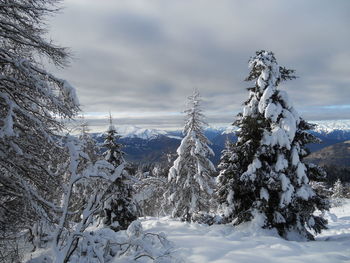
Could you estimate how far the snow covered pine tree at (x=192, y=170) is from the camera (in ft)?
65.9

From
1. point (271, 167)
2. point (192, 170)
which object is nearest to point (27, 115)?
point (271, 167)

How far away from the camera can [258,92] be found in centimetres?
1328

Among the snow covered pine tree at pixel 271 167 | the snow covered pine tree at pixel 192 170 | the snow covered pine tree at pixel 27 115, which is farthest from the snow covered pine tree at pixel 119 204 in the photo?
the snow covered pine tree at pixel 27 115

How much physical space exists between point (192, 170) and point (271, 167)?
29.6 feet

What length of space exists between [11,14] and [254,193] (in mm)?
12046

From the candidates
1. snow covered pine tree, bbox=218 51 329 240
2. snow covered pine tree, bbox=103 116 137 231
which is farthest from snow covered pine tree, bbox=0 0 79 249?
snow covered pine tree, bbox=103 116 137 231

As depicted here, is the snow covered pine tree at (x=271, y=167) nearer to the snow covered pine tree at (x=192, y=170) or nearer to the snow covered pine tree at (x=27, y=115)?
the snow covered pine tree at (x=192, y=170)

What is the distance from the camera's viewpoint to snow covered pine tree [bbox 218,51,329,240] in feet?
39.1

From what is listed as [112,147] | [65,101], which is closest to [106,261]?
[65,101]

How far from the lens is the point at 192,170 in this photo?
68.4 ft

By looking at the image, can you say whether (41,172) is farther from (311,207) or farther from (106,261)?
(311,207)

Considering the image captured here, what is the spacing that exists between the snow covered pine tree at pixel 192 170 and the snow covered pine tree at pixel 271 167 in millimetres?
6484

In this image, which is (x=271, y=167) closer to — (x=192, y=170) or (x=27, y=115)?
(x=192, y=170)

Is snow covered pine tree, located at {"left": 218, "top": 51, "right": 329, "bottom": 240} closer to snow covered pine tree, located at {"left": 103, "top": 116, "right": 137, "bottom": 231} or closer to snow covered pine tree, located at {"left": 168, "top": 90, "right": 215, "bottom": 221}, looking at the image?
snow covered pine tree, located at {"left": 168, "top": 90, "right": 215, "bottom": 221}
